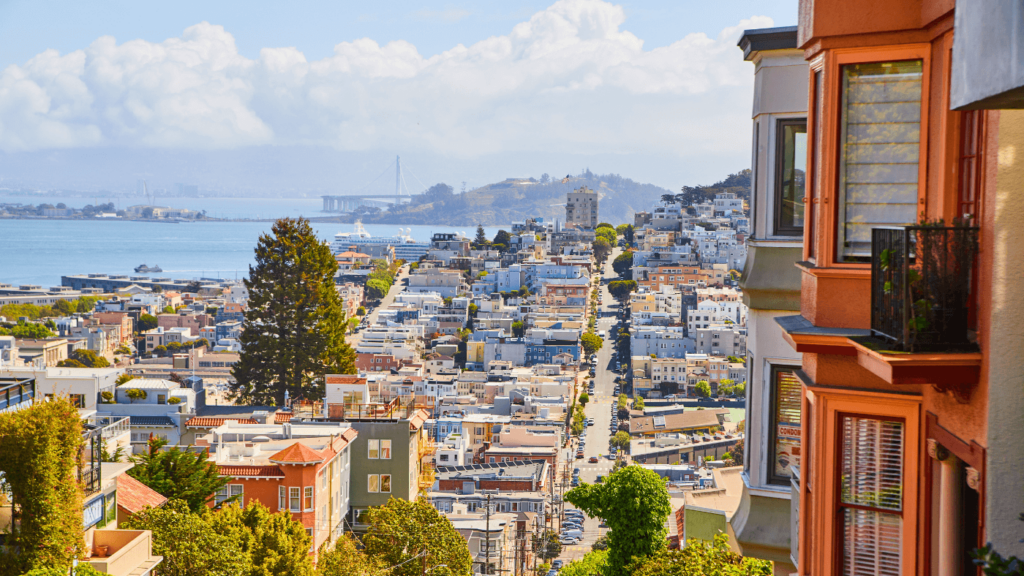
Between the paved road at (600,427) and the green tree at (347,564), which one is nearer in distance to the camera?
the green tree at (347,564)

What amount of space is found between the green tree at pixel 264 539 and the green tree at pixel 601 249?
3305 inches

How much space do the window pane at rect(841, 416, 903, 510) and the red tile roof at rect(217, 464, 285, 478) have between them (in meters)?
10.1

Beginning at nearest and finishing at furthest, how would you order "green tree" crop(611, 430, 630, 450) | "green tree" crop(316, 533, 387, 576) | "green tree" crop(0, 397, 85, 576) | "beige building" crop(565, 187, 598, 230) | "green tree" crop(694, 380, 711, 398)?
"green tree" crop(0, 397, 85, 576)
"green tree" crop(316, 533, 387, 576)
"green tree" crop(611, 430, 630, 450)
"green tree" crop(694, 380, 711, 398)
"beige building" crop(565, 187, 598, 230)

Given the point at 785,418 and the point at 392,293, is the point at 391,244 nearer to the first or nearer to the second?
the point at 392,293

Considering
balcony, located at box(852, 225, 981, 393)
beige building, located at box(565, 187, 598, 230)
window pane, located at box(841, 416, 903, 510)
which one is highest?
beige building, located at box(565, 187, 598, 230)

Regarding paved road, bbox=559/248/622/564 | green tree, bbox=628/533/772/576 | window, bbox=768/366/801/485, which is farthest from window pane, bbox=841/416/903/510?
paved road, bbox=559/248/622/564

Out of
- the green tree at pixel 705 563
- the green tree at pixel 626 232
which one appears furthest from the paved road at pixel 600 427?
the green tree at pixel 705 563

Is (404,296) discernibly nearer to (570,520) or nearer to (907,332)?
(570,520)

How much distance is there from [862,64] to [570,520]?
3395 centimetres

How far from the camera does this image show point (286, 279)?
22.8m

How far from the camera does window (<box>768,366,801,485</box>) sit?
12.6 feet

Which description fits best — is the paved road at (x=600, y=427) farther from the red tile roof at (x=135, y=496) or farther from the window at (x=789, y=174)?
the window at (x=789, y=174)

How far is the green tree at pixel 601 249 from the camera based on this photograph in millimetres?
92875

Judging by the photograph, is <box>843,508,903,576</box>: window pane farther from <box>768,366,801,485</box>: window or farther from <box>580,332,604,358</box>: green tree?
<box>580,332,604,358</box>: green tree
